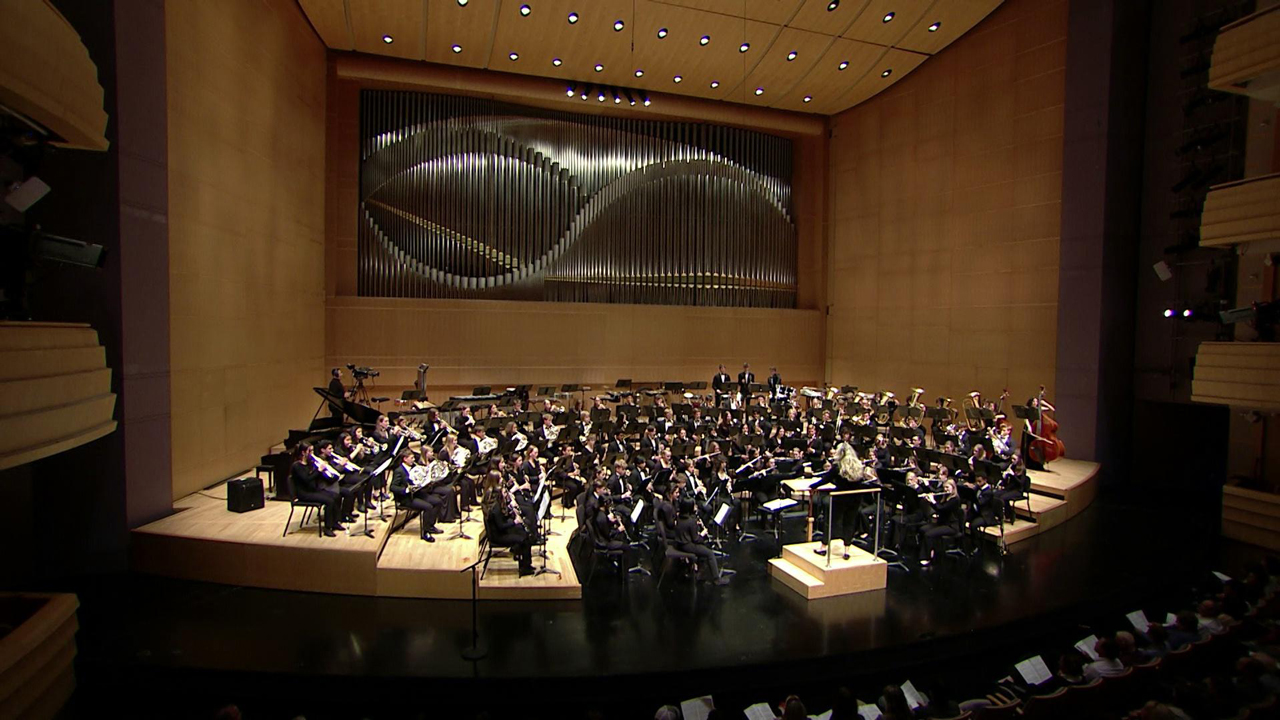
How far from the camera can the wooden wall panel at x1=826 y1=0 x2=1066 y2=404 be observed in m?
12.7

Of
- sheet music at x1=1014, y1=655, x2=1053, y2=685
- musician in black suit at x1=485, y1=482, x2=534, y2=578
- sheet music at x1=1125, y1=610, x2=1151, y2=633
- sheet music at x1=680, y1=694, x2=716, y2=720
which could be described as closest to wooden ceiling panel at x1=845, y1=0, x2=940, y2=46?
sheet music at x1=1125, y1=610, x2=1151, y2=633

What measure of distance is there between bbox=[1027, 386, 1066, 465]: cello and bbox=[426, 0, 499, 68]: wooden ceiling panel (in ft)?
39.0

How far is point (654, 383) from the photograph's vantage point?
16.9 metres

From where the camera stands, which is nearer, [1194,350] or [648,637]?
[648,637]

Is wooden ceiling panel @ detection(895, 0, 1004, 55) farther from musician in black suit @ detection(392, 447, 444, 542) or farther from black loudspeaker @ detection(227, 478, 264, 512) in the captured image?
black loudspeaker @ detection(227, 478, 264, 512)

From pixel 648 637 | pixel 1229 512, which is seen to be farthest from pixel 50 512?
Answer: pixel 1229 512

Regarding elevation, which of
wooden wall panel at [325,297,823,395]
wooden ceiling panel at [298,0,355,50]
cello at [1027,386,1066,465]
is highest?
wooden ceiling panel at [298,0,355,50]

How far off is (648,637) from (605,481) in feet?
7.61

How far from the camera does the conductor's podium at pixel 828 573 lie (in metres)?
7.12

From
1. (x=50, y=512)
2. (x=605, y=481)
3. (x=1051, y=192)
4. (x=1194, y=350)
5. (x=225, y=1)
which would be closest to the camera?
(x=50, y=512)

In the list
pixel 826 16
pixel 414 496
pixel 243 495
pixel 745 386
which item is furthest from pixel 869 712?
pixel 826 16

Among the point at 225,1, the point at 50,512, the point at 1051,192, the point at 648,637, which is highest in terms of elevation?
the point at 225,1

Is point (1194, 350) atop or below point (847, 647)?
atop

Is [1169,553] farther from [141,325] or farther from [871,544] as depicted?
[141,325]
